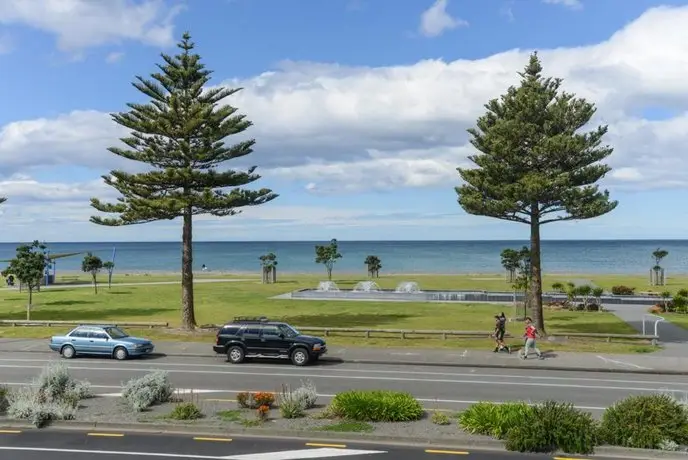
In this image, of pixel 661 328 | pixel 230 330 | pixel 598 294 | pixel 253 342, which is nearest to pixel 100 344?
pixel 230 330

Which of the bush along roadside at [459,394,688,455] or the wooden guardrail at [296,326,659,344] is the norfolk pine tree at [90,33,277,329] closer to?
the wooden guardrail at [296,326,659,344]

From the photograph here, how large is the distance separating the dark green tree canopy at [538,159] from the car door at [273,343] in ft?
40.8

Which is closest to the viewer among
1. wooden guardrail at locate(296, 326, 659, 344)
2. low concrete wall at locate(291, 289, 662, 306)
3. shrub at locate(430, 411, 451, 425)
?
shrub at locate(430, 411, 451, 425)

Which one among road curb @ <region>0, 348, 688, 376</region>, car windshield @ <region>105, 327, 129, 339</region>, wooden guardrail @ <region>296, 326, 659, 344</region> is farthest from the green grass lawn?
car windshield @ <region>105, 327, 129, 339</region>

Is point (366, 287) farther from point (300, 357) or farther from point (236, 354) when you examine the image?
point (300, 357)

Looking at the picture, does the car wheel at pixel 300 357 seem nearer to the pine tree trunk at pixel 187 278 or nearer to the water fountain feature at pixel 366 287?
the pine tree trunk at pixel 187 278

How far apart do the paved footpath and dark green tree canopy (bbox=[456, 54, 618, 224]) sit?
23.2 ft

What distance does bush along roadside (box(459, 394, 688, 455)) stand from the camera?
1259 centimetres

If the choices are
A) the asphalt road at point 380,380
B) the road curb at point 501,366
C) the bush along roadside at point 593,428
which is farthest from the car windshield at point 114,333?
the bush along roadside at point 593,428

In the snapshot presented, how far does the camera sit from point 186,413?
48.1 ft

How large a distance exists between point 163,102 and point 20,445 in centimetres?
2463

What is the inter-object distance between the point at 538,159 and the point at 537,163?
0.76 ft

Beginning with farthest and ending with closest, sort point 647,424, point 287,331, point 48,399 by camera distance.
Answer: point 287,331
point 48,399
point 647,424

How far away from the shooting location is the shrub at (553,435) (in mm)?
12555
